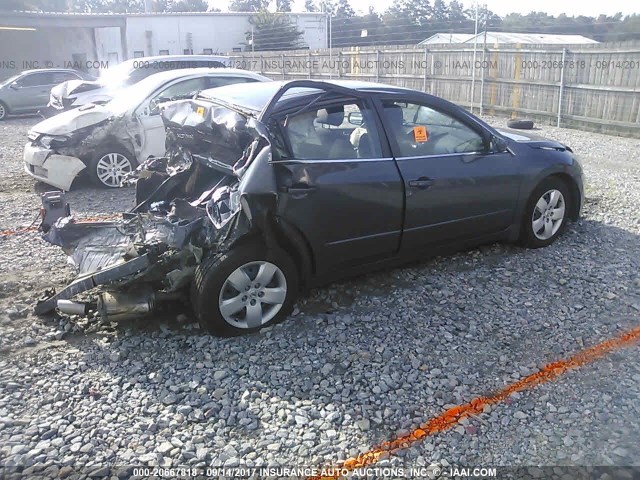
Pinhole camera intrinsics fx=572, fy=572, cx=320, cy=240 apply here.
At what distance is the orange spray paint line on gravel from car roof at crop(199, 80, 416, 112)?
8.00ft

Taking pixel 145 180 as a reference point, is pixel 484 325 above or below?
below

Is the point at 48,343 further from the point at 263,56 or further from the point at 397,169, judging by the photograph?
the point at 263,56

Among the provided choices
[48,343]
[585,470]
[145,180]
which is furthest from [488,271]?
[48,343]

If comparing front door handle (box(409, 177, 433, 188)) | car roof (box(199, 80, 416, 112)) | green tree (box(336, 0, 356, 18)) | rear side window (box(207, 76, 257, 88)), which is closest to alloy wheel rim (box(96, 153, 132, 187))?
rear side window (box(207, 76, 257, 88))

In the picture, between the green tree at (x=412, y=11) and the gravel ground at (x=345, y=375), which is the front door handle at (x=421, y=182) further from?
the green tree at (x=412, y=11)

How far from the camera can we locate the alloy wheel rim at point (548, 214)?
546cm

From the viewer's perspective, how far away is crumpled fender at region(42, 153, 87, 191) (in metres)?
7.73

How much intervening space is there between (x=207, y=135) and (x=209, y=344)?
1649 millimetres

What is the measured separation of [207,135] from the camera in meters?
4.51

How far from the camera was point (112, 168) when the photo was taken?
26.6ft

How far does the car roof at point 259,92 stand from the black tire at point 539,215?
1676 millimetres

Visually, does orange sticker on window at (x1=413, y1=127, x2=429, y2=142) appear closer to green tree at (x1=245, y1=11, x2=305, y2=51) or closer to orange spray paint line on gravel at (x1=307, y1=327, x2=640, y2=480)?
orange spray paint line on gravel at (x1=307, y1=327, x2=640, y2=480)

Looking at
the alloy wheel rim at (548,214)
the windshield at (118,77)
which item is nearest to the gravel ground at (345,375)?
the alloy wheel rim at (548,214)

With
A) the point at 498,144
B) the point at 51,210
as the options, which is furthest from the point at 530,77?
the point at 51,210
